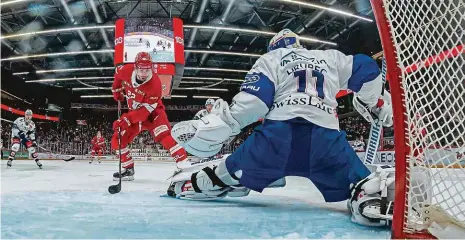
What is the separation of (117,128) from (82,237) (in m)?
2.18

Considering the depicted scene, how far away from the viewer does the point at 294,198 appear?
2.30 metres

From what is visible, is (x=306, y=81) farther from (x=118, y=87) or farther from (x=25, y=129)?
(x=25, y=129)

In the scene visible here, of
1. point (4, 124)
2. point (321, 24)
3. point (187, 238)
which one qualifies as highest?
point (321, 24)

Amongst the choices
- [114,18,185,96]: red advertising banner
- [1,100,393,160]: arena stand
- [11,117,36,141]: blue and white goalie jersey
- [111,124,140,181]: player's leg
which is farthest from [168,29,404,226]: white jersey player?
[1,100,393,160]: arena stand

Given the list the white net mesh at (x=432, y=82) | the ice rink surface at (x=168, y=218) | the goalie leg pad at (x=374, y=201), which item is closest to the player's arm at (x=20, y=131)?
the ice rink surface at (x=168, y=218)

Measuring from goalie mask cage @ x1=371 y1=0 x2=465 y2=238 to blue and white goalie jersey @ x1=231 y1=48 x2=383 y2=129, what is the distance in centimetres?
51

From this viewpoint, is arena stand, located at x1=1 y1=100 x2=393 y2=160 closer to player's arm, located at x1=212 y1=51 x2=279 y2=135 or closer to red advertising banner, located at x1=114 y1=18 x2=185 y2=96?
red advertising banner, located at x1=114 y1=18 x2=185 y2=96

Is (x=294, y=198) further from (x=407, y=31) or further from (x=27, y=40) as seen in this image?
(x=27, y=40)

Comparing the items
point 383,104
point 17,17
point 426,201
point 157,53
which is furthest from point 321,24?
point 426,201

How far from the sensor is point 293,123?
5.18 ft

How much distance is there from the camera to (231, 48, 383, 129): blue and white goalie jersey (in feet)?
5.16

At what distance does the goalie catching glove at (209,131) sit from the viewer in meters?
1.61

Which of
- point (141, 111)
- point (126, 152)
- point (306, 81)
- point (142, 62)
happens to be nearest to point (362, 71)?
point (306, 81)

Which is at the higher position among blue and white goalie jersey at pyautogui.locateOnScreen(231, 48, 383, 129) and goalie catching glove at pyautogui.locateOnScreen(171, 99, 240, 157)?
blue and white goalie jersey at pyautogui.locateOnScreen(231, 48, 383, 129)
